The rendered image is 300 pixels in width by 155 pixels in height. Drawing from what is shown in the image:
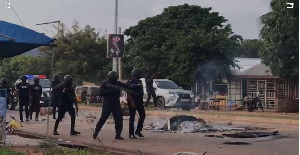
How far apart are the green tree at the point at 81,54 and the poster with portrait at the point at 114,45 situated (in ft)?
92.3

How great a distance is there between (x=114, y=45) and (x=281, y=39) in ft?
31.5

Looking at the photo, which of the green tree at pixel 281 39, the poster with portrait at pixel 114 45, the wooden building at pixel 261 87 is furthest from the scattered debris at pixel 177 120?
the wooden building at pixel 261 87

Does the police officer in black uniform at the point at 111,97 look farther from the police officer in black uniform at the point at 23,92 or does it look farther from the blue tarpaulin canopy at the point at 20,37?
the police officer in black uniform at the point at 23,92

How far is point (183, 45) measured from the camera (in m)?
35.8

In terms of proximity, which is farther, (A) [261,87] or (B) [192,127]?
(A) [261,87]

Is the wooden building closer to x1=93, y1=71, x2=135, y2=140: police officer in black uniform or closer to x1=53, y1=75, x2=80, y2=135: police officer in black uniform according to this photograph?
x1=53, y1=75, x2=80, y2=135: police officer in black uniform

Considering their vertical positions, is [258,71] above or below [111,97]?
above

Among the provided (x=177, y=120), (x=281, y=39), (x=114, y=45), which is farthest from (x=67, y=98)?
(x=281, y=39)

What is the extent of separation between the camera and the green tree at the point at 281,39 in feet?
84.2

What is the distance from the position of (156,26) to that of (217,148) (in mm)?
34258

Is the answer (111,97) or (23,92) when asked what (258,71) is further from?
(111,97)

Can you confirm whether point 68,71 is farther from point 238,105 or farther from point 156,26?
point 238,105

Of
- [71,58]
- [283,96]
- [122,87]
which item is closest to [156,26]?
[71,58]

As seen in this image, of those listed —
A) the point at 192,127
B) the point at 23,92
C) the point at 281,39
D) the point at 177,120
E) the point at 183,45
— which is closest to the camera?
the point at 192,127
